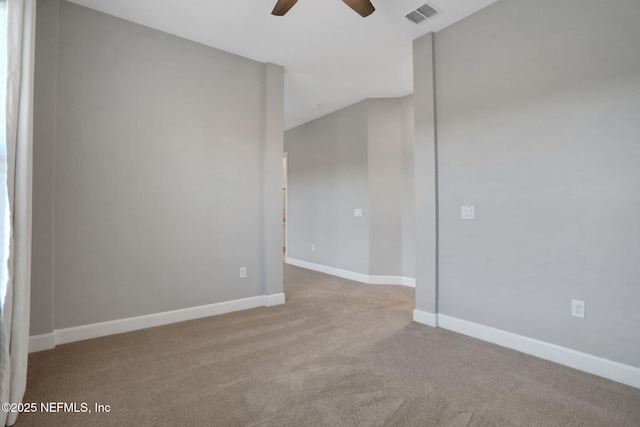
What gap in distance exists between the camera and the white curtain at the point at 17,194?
1.60 meters

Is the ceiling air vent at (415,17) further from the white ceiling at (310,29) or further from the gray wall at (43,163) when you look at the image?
the gray wall at (43,163)

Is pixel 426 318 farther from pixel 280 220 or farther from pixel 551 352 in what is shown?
pixel 280 220

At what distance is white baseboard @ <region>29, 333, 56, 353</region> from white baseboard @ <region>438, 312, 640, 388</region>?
11.2 feet

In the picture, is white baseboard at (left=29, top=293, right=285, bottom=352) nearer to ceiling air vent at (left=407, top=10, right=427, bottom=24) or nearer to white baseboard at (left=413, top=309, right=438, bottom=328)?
white baseboard at (left=413, top=309, right=438, bottom=328)

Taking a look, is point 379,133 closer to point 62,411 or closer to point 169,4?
point 169,4

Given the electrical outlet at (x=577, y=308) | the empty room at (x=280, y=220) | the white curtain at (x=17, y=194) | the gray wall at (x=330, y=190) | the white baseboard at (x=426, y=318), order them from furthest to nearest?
the gray wall at (x=330, y=190) < the white baseboard at (x=426, y=318) < the electrical outlet at (x=577, y=308) < the empty room at (x=280, y=220) < the white curtain at (x=17, y=194)

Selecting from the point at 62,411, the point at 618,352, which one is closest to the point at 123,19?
the point at 62,411

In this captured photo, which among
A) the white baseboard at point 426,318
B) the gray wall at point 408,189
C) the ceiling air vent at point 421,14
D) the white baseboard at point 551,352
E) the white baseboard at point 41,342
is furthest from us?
the gray wall at point 408,189

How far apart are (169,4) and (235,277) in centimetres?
272

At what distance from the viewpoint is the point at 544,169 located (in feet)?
7.63

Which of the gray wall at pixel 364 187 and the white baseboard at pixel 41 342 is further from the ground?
the gray wall at pixel 364 187

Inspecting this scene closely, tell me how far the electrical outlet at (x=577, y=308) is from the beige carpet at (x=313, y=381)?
15.4 inches

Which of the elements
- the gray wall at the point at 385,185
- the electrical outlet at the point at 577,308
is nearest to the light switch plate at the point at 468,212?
the electrical outlet at the point at 577,308

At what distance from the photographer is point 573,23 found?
2.19 metres
